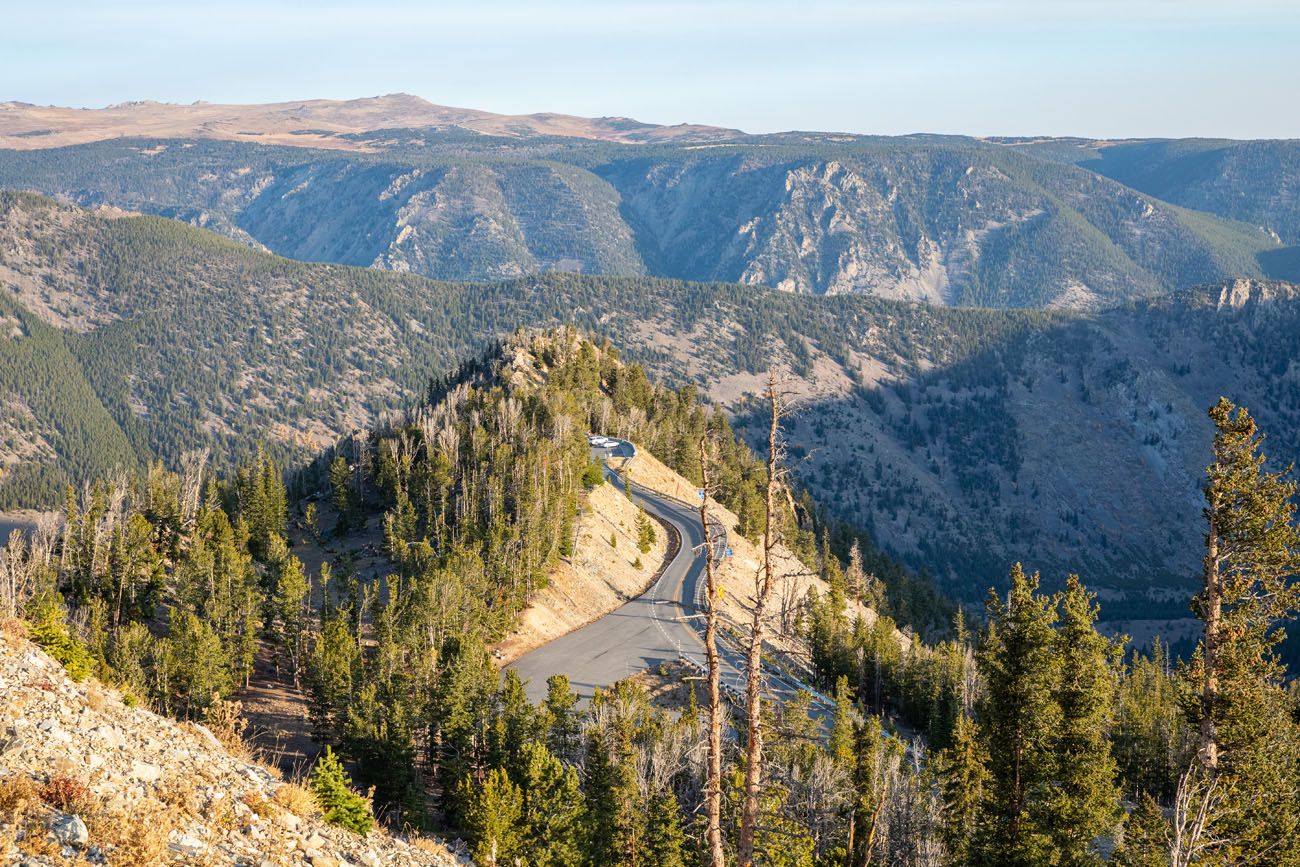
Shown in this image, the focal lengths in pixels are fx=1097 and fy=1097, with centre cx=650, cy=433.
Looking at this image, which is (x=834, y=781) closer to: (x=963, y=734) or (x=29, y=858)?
(x=963, y=734)

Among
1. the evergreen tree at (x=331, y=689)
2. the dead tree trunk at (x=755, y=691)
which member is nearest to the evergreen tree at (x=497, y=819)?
the evergreen tree at (x=331, y=689)

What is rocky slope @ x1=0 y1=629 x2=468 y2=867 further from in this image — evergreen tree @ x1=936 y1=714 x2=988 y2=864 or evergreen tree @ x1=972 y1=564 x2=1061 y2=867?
evergreen tree @ x1=936 y1=714 x2=988 y2=864

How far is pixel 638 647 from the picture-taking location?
9881 centimetres

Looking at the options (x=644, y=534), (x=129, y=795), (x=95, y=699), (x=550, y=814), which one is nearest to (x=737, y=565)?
(x=644, y=534)

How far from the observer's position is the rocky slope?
22.6 meters

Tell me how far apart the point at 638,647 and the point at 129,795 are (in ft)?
246

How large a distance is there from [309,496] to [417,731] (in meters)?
82.4

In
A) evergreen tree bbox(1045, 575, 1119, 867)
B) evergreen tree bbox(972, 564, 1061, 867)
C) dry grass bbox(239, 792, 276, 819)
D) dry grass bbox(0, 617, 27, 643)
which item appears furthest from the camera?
evergreen tree bbox(972, 564, 1061, 867)

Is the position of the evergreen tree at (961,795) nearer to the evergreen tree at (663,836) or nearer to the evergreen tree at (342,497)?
the evergreen tree at (663,836)

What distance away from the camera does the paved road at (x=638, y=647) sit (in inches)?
3536

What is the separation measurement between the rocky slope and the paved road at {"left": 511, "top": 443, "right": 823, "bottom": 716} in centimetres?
5170

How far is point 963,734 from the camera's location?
60688 mm

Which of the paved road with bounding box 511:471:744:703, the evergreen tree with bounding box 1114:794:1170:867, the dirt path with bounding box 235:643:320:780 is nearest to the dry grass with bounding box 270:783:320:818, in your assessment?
the evergreen tree with bounding box 1114:794:1170:867

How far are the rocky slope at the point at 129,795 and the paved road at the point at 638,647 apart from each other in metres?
51.7
